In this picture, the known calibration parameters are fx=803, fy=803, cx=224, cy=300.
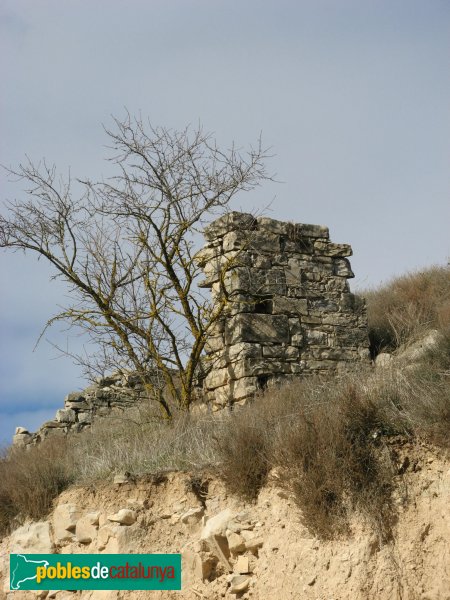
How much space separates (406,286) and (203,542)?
32.2ft

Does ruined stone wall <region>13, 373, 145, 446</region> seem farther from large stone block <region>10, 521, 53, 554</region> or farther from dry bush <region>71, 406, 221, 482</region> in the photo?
large stone block <region>10, 521, 53, 554</region>

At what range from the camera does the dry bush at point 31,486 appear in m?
8.92

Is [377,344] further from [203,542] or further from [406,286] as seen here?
[203,542]

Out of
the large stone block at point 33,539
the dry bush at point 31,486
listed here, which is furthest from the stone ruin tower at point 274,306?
the large stone block at point 33,539

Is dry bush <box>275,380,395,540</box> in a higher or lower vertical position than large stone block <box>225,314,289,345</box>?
lower

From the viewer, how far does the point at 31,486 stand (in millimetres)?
9000

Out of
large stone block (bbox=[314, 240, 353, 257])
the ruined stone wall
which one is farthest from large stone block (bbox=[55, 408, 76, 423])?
large stone block (bbox=[314, 240, 353, 257])

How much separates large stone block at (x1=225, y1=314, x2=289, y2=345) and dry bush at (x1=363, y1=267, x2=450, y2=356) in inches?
84.2

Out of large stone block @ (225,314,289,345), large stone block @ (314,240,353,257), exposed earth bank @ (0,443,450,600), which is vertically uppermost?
large stone block @ (314,240,353,257)

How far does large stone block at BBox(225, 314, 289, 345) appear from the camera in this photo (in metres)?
10.9

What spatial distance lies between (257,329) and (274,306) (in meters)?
0.48

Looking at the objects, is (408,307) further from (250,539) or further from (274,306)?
(250,539)

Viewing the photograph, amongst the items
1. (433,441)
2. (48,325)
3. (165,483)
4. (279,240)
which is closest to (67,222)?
(48,325)

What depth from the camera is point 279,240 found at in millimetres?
11711
